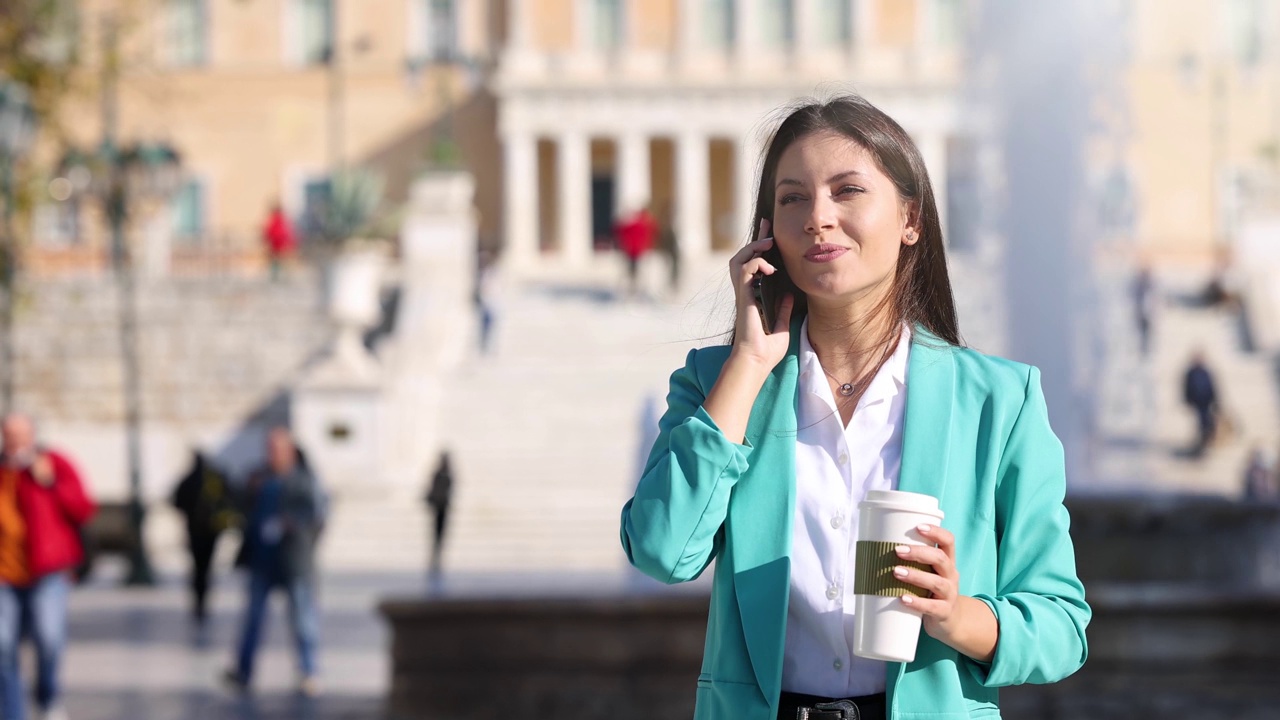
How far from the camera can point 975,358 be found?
8.16 feet

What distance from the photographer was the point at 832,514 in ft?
7.98

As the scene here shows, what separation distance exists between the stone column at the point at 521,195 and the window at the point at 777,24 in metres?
6.61

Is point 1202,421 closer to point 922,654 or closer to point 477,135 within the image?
point 922,654

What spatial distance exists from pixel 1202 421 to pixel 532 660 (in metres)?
16.5

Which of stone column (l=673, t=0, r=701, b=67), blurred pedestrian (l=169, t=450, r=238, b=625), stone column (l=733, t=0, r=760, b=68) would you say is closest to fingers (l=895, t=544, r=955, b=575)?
blurred pedestrian (l=169, t=450, r=238, b=625)

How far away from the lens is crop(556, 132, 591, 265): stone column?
1829 inches

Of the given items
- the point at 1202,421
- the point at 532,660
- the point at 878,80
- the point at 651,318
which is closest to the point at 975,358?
the point at 532,660

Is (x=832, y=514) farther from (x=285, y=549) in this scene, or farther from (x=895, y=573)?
(x=285, y=549)

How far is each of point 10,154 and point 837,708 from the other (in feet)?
37.1

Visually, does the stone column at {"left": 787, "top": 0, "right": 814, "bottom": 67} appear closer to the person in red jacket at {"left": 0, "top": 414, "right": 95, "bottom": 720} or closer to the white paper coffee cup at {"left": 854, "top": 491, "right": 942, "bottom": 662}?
the person in red jacket at {"left": 0, "top": 414, "right": 95, "bottom": 720}

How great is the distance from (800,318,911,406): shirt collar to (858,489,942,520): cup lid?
0.25 meters

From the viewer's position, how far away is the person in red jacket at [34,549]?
840 centimetres

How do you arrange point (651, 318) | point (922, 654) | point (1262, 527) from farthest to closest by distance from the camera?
point (651, 318)
point (1262, 527)
point (922, 654)

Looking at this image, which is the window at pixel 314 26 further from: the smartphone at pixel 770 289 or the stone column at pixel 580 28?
the smartphone at pixel 770 289
